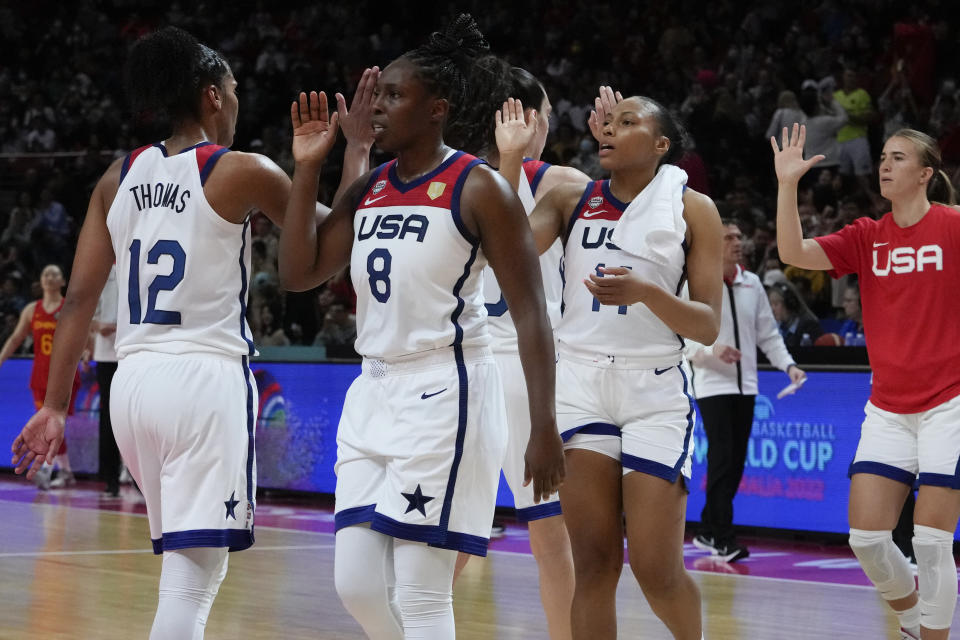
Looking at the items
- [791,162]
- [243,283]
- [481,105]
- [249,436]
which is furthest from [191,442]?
[791,162]

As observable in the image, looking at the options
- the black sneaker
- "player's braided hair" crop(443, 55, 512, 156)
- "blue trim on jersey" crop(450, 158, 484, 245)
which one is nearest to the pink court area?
the black sneaker

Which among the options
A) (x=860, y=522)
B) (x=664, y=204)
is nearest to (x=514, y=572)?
(x=860, y=522)

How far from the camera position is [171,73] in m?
3.83

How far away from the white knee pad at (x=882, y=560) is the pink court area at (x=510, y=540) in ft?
8.23

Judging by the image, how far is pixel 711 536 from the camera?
8.70 metres

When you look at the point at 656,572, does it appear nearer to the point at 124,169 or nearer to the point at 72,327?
the point at 72,327

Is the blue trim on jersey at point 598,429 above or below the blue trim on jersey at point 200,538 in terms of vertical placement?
above

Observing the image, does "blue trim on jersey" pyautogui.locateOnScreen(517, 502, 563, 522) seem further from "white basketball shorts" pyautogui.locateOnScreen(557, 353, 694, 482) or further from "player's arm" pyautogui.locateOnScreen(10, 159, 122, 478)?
"player's arm" pyautogui.locateOnScreen(10, 159, 122, 478)

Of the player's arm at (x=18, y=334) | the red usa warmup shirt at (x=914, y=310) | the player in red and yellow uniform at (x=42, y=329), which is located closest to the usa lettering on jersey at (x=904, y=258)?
the red usa warmup shirt at (x=914, y=310)

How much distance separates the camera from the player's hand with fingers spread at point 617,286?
3.90 metres

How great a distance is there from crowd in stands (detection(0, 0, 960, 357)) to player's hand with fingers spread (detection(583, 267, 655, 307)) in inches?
232

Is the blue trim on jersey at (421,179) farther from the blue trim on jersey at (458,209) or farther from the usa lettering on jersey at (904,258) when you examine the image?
the usa lettering on jersey at (904,258)

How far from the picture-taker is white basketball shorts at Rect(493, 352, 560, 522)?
4.73 meters

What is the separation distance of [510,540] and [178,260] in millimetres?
5879
